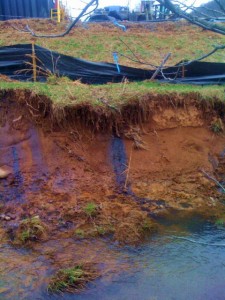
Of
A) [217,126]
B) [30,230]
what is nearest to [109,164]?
[30,230]

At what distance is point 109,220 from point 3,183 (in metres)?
2.04

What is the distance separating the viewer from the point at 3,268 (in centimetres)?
505

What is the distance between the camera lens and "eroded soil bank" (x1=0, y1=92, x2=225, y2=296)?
21.2 ft

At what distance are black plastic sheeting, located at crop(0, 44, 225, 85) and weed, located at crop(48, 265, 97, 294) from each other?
546cm

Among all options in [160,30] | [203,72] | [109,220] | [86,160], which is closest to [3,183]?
[86,160]

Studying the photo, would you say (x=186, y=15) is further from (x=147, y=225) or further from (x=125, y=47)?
(x=125, y=47)

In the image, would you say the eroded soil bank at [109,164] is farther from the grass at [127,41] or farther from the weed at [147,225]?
the grass at [127,41]

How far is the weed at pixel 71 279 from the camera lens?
184 inches

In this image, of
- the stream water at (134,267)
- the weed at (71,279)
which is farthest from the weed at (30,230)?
the weed at (71,279)

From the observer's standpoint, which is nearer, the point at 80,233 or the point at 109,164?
the point at 80,233

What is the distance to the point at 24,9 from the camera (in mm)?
15516

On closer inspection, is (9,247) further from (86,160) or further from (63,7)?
(63,7)

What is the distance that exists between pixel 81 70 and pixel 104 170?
3307 mm

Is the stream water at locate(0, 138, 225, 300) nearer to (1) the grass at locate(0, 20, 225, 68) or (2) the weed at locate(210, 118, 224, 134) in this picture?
(2) the weed at locate(210, 118, 224, 134)
